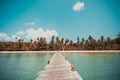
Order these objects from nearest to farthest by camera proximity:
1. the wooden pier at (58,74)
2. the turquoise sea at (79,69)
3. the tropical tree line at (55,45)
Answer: the wooden pier at (58,74) → the turquoise sea at (79,69) → the tropical tree line at (55,45)

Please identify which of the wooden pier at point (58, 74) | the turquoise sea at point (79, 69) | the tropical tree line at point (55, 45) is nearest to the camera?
the wooden pier at point (58, 74)

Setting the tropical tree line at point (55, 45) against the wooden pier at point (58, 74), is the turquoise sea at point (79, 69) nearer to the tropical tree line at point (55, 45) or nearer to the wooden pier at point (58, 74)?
the wooden pier at point (58, 74)

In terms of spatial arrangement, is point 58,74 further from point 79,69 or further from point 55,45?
point 55,45

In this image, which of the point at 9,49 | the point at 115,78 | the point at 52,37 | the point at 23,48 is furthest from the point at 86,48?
the point at 115,78

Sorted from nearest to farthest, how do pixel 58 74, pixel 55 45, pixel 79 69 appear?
pixel 58 74
pixel 79 69
pixel 55 45

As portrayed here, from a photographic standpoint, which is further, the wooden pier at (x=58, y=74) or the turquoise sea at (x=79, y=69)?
the turquoise sea at (x=79, y=69)

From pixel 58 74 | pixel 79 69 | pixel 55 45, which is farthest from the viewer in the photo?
pixel 55 45

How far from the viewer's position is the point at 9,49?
8250 centimetres

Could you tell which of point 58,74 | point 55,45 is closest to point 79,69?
point 58,74

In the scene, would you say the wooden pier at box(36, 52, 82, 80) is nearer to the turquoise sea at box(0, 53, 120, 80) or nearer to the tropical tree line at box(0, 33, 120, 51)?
the turquoise sea at box(0, 53, 120, 80)

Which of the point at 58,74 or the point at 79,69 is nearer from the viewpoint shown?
the point at 58,74

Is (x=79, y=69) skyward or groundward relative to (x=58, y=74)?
groundward

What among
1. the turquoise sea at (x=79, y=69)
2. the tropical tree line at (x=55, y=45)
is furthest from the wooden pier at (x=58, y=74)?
the tropical tree line at (x=55, y=45)

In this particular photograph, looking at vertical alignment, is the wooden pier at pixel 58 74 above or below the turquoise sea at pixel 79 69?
above
